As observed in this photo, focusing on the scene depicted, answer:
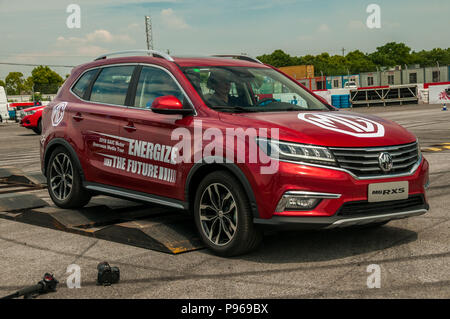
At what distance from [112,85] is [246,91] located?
5.43 ft

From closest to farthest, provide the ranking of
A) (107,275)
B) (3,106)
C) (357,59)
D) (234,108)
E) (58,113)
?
(107,275), (234,108), (58,113), (3,106), (357,59)

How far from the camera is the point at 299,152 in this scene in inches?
180

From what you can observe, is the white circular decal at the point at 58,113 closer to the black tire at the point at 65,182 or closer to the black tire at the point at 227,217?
the black tire at the point at 65,182

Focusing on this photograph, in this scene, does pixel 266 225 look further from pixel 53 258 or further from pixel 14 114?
pixel 14 114

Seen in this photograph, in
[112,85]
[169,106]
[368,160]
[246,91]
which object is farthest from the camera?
[112,85]

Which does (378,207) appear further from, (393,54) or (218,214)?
(393,54)

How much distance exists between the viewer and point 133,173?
5945 mm

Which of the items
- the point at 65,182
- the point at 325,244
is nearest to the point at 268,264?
the point at 325,244

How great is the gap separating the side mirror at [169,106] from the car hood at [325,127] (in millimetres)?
400

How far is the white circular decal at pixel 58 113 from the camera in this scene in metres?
7.07

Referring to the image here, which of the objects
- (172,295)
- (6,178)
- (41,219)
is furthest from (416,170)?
(6,178)

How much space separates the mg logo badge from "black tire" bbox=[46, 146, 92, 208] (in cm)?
352

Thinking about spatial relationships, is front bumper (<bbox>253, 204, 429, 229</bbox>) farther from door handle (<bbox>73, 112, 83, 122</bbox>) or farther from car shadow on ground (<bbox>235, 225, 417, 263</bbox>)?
door handle (<bbox>73, 112, 83, 122</bbox>)
